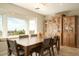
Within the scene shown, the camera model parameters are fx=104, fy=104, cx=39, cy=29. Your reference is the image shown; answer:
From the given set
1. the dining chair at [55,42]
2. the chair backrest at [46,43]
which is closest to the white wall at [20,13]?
the chair backrest at [46,43]

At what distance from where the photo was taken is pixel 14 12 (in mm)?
1486

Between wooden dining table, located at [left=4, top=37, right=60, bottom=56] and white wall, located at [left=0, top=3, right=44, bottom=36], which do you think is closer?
white wall, located at [left=0, top=3, right=44, bottom=36]

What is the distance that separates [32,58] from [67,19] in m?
1.22

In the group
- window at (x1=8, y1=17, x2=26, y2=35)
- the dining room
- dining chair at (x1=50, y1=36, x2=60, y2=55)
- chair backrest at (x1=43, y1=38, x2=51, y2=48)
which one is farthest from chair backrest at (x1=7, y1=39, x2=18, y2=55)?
dining chair at (x1=50, y1=36, x2=60, y2=55)

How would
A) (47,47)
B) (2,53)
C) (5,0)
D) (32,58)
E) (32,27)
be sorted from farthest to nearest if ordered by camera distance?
(47,47), (32,27), (2,53), (32,58), (5,0)

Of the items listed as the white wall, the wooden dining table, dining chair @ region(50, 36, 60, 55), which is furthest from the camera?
dining chair @ region(50, 36, 60, 55)

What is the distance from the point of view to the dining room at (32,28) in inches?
56.8

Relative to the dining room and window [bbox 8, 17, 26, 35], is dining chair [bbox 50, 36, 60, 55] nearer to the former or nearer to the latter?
the dining room

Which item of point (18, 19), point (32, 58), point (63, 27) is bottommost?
point (32, 58)

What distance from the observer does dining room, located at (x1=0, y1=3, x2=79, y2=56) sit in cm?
144

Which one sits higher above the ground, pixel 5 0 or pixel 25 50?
pixel 5 0

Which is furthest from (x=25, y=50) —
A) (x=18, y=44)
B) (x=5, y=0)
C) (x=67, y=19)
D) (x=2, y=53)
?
(x=67, y=19)

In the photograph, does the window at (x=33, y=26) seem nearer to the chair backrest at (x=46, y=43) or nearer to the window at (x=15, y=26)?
the window at (x=15, y=26)

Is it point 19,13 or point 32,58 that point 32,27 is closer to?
point 19,13
